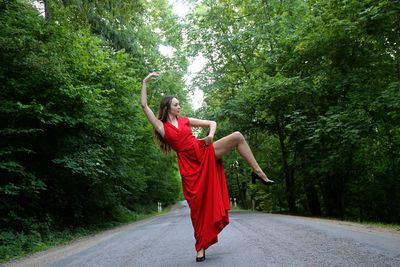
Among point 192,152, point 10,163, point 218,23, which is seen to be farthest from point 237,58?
point 192,152

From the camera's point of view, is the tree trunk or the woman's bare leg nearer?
the woman's bare leg

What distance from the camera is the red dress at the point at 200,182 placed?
3.82 m

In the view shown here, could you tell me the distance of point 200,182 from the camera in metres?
3.92

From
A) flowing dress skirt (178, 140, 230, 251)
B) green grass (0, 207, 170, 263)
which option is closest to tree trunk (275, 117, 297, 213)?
green grass (0, 207, 170, 263)

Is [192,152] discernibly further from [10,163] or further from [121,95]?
[121,95]

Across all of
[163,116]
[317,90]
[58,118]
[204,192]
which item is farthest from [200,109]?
[204,192]

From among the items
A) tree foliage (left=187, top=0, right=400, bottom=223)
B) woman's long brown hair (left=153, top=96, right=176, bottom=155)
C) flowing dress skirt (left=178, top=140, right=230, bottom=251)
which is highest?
tree foliage (left=187, top=0, right=400, bottom=223)

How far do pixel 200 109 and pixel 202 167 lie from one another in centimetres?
1548

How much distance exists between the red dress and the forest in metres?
5.08

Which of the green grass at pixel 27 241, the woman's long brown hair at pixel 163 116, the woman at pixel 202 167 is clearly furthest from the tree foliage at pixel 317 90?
the green grass at pixel 27 241

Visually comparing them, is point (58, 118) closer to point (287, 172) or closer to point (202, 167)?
point (202, 167)

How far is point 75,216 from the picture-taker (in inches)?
425

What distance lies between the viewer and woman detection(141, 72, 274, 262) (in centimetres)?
384

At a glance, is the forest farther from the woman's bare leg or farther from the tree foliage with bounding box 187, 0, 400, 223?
the woman's bare leg
